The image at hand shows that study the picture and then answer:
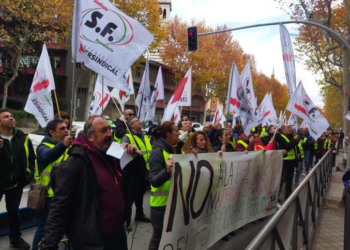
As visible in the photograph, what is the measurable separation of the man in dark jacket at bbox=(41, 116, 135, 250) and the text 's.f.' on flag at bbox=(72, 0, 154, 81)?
1.70 m

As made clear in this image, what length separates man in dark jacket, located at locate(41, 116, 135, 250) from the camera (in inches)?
88.4

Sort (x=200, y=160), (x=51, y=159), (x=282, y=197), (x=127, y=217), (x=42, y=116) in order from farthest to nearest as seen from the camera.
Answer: (x=282, y=197), (x=42, y=116), (x=51, y=159), (x=200, y=160), (x=127, y=217)

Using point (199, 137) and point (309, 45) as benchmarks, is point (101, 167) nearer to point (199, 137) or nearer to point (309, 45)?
point (199, 137)

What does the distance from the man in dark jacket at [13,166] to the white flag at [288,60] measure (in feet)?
17.7

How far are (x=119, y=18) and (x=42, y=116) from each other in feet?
7.00

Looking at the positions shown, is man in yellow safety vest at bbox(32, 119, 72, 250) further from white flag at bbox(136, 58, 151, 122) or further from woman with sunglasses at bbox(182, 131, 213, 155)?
Result: white flag at bbox(136, 58, 151, 122)

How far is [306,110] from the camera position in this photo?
7707mm

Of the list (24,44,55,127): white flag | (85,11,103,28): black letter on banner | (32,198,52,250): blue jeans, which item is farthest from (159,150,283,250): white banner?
(24,44,55,127): white flag

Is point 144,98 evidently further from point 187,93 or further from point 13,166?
point 13,166

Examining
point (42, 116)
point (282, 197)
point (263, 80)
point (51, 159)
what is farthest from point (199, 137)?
point (263, 80)

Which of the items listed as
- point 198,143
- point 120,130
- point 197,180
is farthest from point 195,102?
point 197,180

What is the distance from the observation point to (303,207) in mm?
4211

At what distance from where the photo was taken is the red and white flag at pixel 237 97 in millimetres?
6594

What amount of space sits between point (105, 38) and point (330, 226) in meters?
4.81
